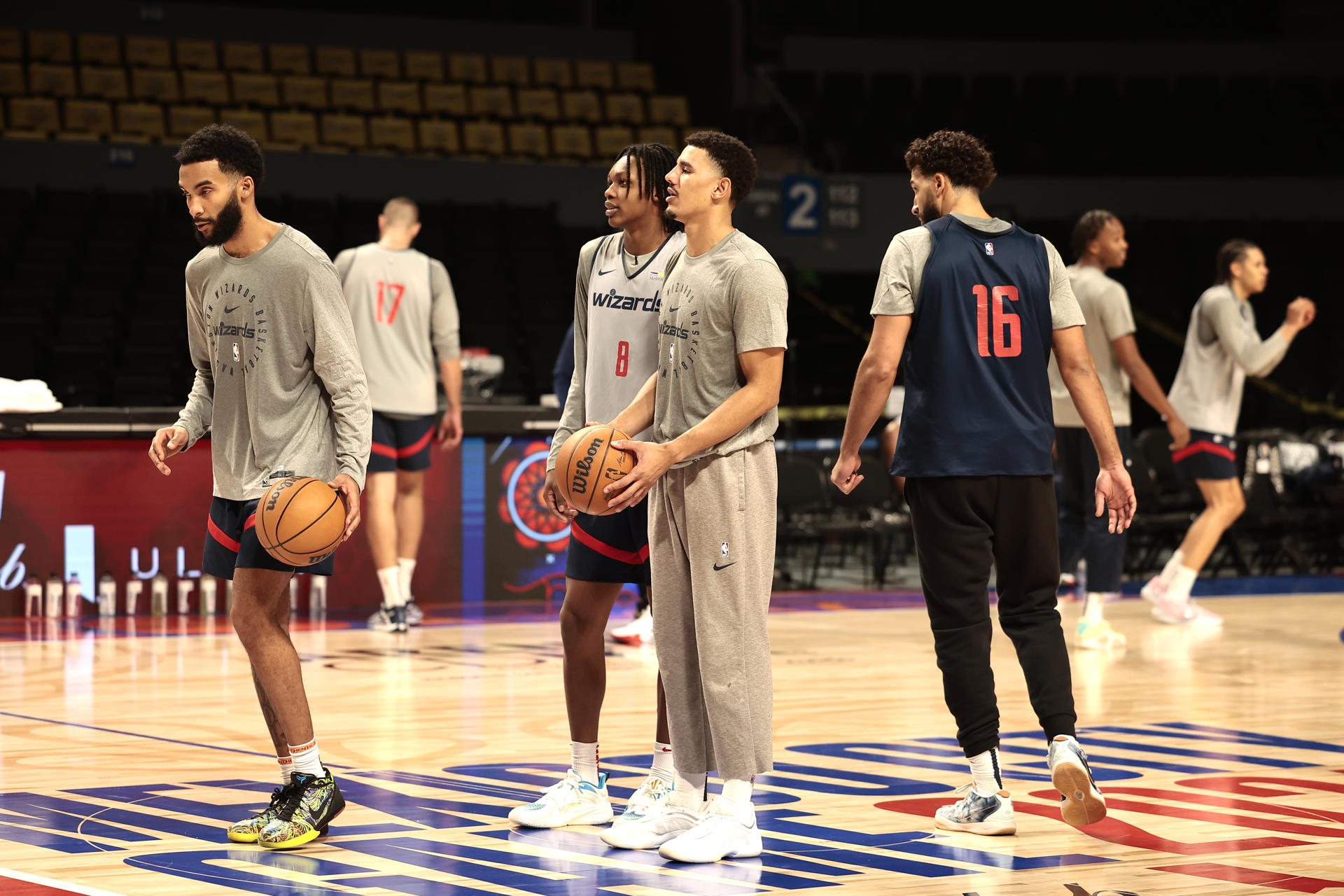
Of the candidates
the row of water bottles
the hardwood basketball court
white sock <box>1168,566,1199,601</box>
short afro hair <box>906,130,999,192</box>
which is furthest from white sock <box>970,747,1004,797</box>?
the row of water bottles

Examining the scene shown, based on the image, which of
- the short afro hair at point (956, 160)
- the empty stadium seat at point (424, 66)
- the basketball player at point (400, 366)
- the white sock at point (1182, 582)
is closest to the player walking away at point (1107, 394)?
the white sock at point (1182, 582)

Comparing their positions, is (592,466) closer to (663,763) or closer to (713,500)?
(713,500)

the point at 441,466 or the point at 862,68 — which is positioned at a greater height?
the point at 862,68

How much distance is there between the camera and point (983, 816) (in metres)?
3.78

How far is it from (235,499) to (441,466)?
16.3 feet

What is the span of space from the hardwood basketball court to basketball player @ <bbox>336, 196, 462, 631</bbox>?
1.46 feet

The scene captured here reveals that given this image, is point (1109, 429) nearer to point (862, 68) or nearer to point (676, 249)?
point (676, 249)

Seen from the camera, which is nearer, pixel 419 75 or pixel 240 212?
pixel 240 212

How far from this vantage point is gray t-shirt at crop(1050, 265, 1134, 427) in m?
7.26

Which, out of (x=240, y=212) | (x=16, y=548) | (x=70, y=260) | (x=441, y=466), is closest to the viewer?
(x=240, y=212)

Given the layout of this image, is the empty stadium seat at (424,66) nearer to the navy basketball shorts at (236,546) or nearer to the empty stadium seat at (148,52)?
the empty stadium seat at (148,52)

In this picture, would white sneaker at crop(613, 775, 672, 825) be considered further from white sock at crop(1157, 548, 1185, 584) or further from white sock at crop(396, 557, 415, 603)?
white sock at crop(1157, 548, 1185, 584)

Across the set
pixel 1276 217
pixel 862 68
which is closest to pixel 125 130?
pixel 862 68

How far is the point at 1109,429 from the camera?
391cm
